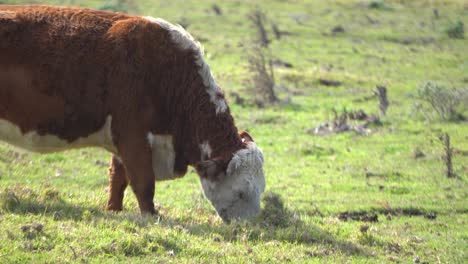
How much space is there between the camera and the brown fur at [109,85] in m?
9.05

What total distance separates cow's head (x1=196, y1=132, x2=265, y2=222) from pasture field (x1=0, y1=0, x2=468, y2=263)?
256 millimetres

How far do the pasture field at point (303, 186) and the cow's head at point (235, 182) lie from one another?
256mm

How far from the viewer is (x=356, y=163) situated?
17016mm

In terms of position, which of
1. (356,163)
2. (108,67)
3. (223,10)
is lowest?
(223,10)

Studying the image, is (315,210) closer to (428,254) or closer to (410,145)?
(428,254)

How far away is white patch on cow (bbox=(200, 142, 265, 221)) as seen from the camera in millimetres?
9602

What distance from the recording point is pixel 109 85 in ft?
30.5

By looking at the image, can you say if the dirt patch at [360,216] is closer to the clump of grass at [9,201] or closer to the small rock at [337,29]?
the clump of grass at [9,201]

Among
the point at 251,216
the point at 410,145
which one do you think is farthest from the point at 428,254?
the point at 410,145

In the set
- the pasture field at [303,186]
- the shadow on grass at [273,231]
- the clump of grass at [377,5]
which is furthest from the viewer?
the clump of grass at [377,5]

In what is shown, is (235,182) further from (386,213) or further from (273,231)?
(386,213)

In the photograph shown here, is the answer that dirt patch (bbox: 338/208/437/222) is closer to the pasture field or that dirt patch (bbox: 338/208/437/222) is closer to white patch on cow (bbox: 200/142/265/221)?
the pasture field

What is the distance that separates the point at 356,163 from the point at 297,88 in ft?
34.0

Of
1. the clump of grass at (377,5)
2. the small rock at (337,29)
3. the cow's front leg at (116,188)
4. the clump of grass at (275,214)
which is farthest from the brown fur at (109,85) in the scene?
the clump of grass at (377,5)
